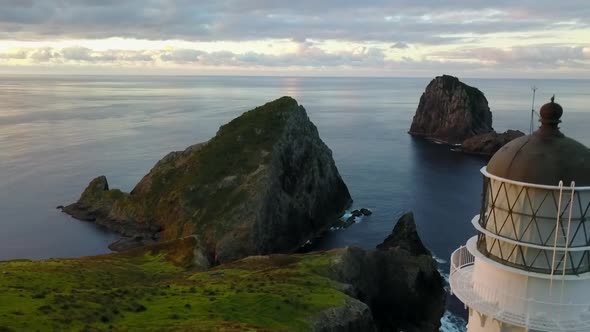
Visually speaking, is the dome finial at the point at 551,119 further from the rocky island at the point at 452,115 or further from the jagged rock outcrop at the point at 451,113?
the jagged rock outcrop at the point at 451,113

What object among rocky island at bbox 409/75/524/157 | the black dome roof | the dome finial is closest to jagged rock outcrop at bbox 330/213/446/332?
the black dome roof

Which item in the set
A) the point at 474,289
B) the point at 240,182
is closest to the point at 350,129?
the point at 240,182

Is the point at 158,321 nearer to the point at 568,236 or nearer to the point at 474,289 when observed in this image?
the point at 474,289

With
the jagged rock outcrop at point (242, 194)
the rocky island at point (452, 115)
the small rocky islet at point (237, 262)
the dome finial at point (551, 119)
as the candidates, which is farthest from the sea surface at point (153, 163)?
the dome finial at point (551, 119)

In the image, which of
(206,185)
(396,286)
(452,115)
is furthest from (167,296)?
(452,115)

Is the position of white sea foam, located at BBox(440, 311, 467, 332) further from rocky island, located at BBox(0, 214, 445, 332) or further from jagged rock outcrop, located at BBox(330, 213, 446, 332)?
rocky island, located at BBox(0, 214, 445, 332)

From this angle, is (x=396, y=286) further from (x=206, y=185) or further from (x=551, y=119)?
(x=206, y=185)
